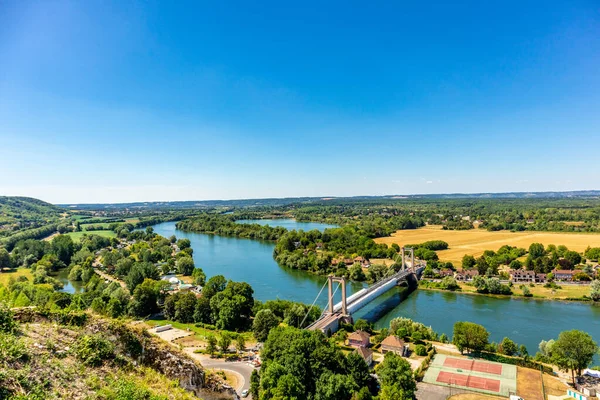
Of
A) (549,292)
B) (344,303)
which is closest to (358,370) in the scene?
(344,303)

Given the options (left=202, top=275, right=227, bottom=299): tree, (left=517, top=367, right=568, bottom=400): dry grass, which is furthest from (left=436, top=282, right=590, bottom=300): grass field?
(left=202, top=275, right=227, bottom=299): tree

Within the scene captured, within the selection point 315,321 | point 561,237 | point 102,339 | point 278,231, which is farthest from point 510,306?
point 278,231

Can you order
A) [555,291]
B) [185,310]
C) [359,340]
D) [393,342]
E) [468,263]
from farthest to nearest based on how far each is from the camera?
[468,263], [555,291], [185,310], [359,340], [393,342]

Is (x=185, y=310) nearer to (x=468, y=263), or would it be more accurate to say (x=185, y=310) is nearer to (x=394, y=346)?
(x=394, y=346)

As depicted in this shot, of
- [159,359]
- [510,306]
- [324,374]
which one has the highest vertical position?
[159,359]

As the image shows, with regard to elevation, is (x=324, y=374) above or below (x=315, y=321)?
above

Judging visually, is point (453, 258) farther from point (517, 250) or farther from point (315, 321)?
point (315, 321)

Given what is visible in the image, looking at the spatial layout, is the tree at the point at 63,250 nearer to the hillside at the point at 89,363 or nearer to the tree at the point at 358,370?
the tree at the point at 358,370
